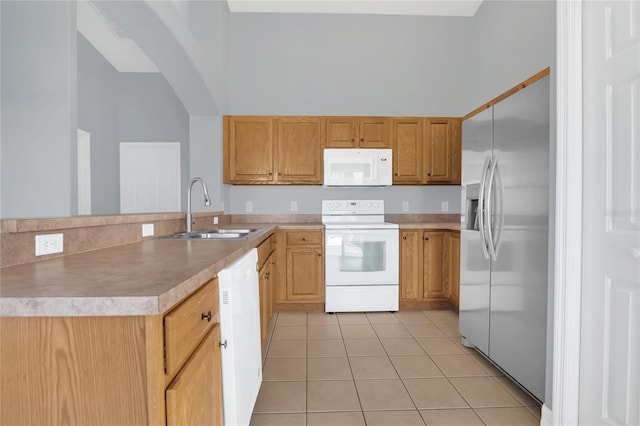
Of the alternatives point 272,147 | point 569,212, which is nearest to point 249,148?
point 272,147

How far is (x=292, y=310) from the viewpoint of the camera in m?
3.59

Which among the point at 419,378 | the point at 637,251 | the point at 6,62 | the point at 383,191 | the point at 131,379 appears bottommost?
the point at 419,378

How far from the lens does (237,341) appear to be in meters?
1.33

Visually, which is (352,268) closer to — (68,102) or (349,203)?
(349,203)

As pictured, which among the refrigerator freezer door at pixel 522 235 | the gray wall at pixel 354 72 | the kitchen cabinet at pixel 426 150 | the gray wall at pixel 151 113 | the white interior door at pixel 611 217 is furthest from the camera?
the gray wall at pixel 151 113

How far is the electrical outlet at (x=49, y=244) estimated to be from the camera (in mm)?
1185

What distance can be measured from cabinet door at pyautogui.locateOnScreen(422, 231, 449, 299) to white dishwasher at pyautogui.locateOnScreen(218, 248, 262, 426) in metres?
2.44

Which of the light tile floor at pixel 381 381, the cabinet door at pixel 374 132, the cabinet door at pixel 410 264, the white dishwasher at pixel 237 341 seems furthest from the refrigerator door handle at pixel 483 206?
the cabinet door at pixel 374 132

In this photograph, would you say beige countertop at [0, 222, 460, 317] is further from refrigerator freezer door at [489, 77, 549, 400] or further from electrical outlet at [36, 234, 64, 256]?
refrigerator freezer door at [489, 77, 549, 400]

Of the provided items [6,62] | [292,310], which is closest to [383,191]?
[292,310]

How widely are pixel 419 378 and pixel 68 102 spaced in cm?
286

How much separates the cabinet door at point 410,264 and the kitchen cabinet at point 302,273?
0.85 meters

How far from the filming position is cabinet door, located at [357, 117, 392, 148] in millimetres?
3895

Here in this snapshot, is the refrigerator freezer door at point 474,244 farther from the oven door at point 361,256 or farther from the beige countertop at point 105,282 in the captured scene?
the beige countertop at point 105,282
